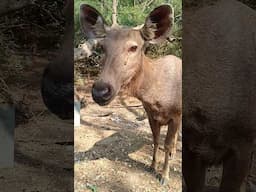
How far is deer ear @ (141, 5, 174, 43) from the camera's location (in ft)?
10.2

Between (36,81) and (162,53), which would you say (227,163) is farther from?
(36,81)

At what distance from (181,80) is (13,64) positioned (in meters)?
1.09

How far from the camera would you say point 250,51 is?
329 cm

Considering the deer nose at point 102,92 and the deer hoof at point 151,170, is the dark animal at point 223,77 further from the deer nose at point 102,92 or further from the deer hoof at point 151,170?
the deer nose at point 102,92

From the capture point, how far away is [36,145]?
3.23 meters

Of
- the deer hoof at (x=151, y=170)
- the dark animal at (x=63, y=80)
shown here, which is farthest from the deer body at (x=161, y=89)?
the dark animal at (x=63, y=80)

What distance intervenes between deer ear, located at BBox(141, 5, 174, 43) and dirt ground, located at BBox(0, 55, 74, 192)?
0.68m

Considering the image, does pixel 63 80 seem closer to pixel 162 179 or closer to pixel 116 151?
pixel 116 151

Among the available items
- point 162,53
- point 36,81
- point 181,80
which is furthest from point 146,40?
point 36,81

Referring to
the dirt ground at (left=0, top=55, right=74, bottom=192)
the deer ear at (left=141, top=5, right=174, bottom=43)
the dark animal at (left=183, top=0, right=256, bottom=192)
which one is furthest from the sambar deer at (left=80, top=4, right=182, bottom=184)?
the dirt ground at (left=0, top=55, right=74, bottom=192)

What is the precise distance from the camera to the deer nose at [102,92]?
3.06 m

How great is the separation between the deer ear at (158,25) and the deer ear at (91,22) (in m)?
0.26

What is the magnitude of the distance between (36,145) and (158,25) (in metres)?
1.11

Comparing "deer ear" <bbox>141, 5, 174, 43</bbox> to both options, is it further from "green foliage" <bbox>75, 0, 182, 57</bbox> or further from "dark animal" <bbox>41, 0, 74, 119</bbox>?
"dark animal" <bbox>41, 0, 74, 119</bbox>
